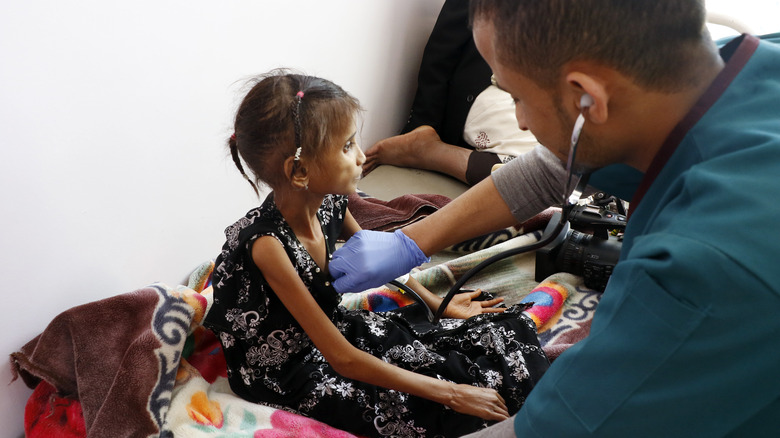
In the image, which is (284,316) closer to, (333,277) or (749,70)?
(333,277)

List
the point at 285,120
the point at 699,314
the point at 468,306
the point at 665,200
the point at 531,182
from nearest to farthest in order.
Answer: the point at 699,314, the point at 665,200, the point at 285,120, the point at 531,182, the point at 468,306

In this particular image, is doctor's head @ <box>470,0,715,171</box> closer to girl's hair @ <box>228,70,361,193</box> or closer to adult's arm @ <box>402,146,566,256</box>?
girl's hair @ <box>228,70,361,193</box>

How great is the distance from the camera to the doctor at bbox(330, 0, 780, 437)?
2.13 feet

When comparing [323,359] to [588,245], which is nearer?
[323,359]

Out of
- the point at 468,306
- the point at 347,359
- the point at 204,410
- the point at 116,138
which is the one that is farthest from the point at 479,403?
the point at 116,138

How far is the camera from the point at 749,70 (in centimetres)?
78

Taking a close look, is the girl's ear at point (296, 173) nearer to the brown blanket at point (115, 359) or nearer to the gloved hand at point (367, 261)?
the gloved hand at point (367, 261)

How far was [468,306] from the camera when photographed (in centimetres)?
149

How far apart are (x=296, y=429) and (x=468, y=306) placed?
52 cm

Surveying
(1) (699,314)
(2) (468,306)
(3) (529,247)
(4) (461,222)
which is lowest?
(2) (468,306)

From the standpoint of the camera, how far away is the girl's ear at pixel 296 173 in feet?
3.50

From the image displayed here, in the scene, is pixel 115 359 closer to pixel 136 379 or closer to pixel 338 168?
pixel 136 379

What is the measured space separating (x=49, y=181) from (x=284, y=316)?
1.56ft

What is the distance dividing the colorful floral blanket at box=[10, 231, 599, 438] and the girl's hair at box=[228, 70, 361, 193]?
38 centimetres
